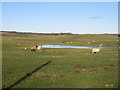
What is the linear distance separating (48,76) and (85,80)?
133 inches

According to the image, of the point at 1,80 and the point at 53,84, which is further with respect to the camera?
the point at 1,80

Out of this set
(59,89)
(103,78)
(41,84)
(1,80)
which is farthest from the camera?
(103,78)

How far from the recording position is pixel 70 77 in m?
16.1

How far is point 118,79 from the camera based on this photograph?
51.5ft

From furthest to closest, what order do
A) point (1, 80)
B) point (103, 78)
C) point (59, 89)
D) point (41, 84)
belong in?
point (103, 78) < point (1, 80) < point (41, 84) < point (59, 89)

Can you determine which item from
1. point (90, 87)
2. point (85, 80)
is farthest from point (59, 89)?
point (85, 80)

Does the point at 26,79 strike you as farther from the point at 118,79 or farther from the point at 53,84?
the point at 118,79

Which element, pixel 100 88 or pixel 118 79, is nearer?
pixel 100 88

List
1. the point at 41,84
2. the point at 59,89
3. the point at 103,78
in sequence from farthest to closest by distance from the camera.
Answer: the point at 103,78, the point at 41,84, the point at 59,89

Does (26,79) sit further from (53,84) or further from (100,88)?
(100,88)

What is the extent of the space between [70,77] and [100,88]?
362 centimetres

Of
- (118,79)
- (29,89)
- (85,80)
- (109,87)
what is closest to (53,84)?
(29,89)

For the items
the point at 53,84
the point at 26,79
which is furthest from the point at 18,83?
the point at 53,84

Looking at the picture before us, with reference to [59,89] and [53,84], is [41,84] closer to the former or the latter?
[53,84]
